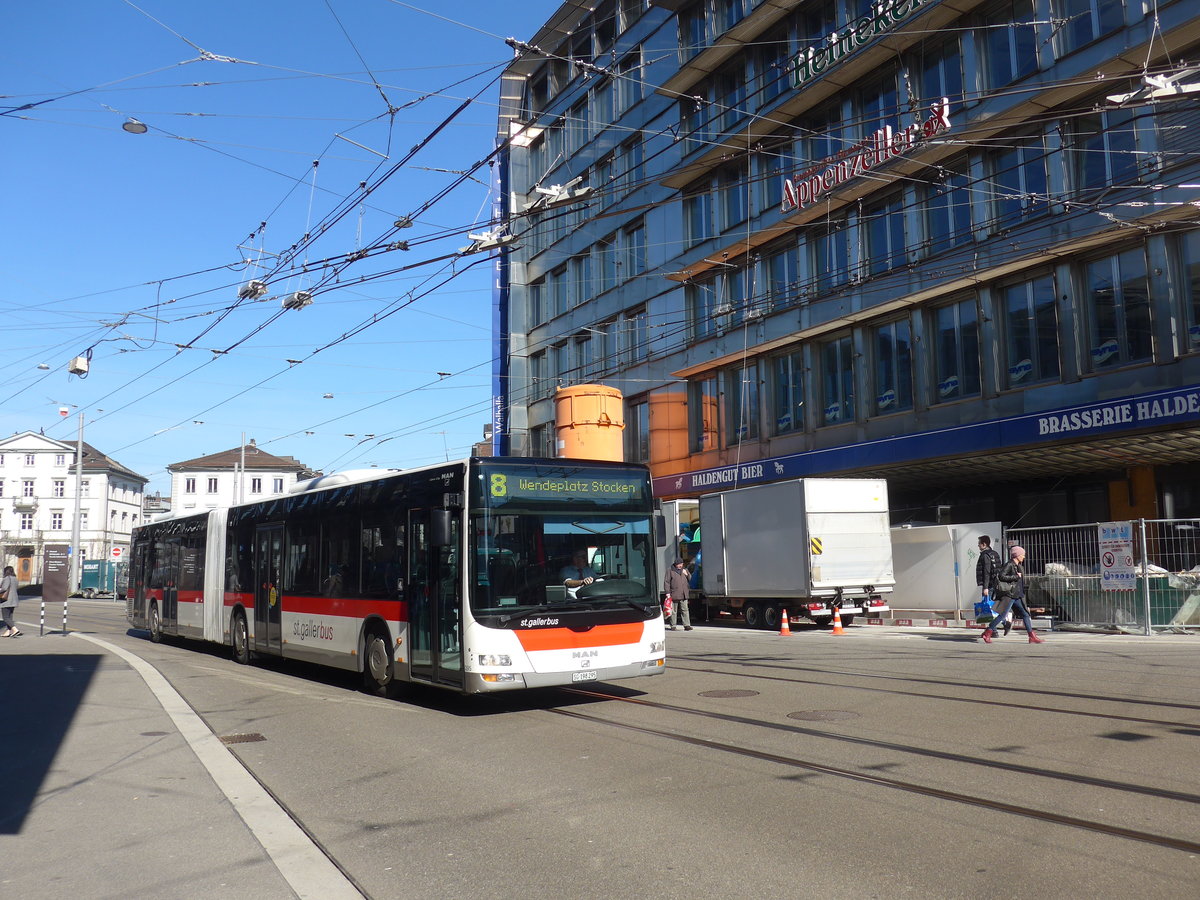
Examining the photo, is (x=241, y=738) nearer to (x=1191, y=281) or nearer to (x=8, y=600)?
(x=8, y=600)

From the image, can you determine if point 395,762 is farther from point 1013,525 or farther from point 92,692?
point 1013,525

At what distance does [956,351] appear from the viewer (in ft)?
84.8

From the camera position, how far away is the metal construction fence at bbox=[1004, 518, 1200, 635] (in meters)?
17.9

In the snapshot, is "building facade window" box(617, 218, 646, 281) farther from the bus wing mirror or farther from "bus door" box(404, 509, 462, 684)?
the bus wing mirror

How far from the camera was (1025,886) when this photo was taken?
15.6 feet

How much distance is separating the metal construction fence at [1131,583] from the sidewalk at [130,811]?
15.6m

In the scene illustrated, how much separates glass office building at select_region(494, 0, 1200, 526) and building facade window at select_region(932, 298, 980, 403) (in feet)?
0.24

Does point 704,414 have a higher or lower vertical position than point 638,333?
lower

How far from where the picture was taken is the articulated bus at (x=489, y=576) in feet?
34.8

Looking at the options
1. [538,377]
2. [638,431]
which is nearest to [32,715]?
[638,431]

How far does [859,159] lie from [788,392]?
298 inches

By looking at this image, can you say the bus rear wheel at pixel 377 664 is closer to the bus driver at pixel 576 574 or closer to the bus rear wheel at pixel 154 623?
the bus driver at pixel 576 574

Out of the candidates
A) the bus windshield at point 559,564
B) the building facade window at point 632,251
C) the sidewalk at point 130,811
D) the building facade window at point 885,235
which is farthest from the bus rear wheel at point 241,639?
the building facade window at point 632,251

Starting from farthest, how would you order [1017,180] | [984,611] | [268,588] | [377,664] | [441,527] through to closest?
[1017,180]
[984,611]
[268,588]
[377,664]
[441,527]
